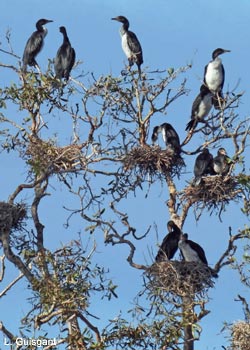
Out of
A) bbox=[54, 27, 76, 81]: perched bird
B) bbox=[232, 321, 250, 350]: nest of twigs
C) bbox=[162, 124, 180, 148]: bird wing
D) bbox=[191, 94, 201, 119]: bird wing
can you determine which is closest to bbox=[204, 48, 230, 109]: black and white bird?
bbox=[191, 94, 201, 119]: bird wing

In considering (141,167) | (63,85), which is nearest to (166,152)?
(141,167)

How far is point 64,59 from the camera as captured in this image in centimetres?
2022

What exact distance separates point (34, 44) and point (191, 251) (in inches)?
163

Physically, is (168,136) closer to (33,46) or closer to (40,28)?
(33,46)

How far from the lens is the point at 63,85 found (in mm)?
17703

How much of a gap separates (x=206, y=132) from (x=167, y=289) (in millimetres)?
2868

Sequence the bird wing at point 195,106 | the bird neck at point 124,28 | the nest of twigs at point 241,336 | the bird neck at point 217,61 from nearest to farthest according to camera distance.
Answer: the nest of twigs at point 241,336 → the bird wing at point 195,106 → the bird neck at point 217,61 → the bird neck at point 124,28

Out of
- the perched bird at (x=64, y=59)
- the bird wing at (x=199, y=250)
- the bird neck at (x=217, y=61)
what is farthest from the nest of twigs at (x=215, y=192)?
the bird neck at (x=217, y=61)

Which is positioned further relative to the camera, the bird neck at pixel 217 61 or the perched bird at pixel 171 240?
the bird neck at pixel 217 61

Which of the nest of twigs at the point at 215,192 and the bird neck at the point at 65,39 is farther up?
the bird neck at the point at 65,39

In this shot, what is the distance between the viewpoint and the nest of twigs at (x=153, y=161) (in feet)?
61.1

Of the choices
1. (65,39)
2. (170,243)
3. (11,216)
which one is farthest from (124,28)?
(11,216)

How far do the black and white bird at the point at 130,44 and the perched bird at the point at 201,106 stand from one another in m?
1.04

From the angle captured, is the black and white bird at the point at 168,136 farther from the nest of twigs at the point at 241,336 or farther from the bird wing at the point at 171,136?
the nest of twigs at the point at 241,336
